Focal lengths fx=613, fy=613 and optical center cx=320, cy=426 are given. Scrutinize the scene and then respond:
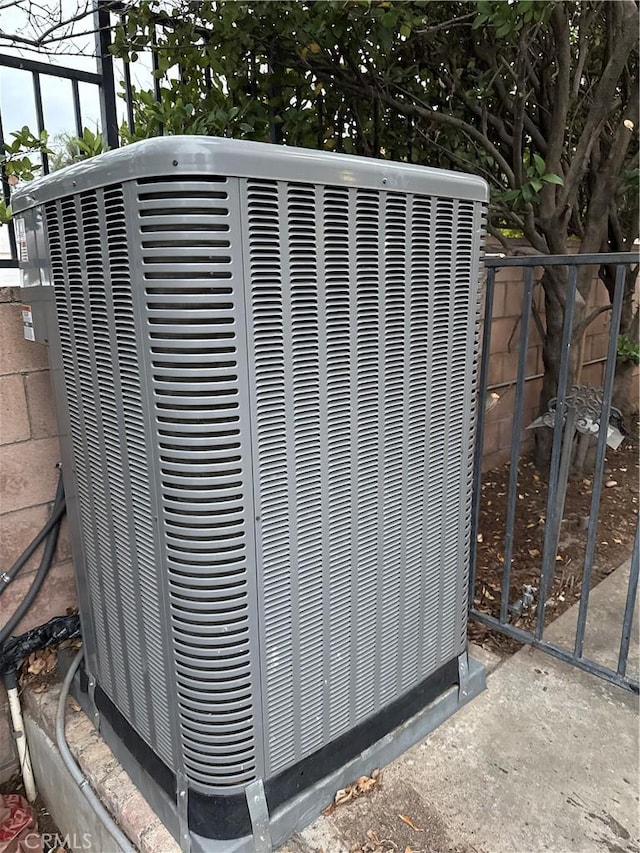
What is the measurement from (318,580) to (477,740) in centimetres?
87

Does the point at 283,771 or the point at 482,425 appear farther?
the point at 482,425

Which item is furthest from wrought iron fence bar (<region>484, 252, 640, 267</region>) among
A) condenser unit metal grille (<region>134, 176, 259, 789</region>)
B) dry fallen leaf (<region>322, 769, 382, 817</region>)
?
dry fallen leaf (<region>322, 769, 382, 817</region>)

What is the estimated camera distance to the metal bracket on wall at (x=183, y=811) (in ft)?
4.97

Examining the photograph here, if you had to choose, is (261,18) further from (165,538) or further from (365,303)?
(165,538)

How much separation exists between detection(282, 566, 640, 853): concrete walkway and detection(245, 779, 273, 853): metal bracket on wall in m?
0.08

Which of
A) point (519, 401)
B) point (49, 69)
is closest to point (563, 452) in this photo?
point (519, 401)

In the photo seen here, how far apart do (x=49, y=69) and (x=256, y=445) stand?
186 centimetres

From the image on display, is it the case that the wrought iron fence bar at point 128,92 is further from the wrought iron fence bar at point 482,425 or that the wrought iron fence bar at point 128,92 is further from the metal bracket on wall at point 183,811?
the metal bracket on wall at point 183,811

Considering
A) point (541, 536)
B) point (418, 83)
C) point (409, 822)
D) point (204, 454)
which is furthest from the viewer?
point (541, 536)

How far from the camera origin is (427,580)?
181cm

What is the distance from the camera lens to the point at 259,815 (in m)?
1.50

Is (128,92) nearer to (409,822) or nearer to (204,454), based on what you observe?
(204,454)

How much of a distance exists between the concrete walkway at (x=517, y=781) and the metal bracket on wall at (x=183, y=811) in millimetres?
251

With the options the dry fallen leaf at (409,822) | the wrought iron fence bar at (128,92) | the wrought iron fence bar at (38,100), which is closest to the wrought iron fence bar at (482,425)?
the dry fallen leaf at (409,822)
